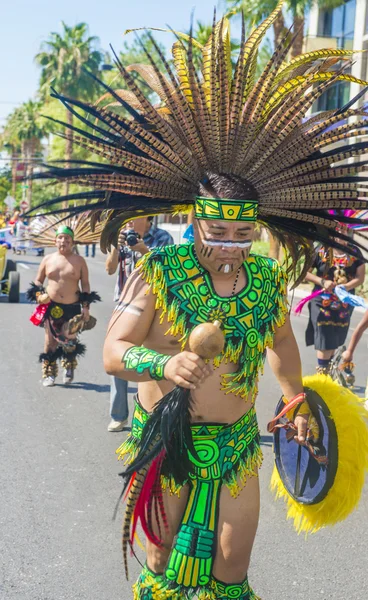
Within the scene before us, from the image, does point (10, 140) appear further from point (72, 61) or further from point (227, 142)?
point (227, 142)

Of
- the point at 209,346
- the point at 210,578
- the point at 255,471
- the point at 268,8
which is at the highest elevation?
the point at 268,8

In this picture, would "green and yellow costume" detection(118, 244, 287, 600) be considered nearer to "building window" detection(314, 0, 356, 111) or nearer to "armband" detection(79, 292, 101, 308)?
"armband" detection(79, 292, 101, 308)

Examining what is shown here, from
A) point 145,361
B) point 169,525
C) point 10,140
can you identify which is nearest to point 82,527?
point 169,525

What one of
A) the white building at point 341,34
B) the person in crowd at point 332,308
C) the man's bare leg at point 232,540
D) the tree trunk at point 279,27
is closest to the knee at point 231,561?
the man's bare leg at point 232,540

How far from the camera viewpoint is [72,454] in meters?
6.16

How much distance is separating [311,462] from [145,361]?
1168 mm

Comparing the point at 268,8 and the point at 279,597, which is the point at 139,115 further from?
the point at 268,8

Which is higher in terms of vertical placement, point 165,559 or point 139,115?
point 139,115

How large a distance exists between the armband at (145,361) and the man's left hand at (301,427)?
0.97 meters

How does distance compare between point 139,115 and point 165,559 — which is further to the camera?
point 139,115

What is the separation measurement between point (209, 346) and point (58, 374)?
275 inches

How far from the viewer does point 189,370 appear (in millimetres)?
2586

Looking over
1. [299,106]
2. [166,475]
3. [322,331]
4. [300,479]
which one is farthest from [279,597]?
[322,331]

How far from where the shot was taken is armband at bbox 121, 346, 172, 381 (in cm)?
276
